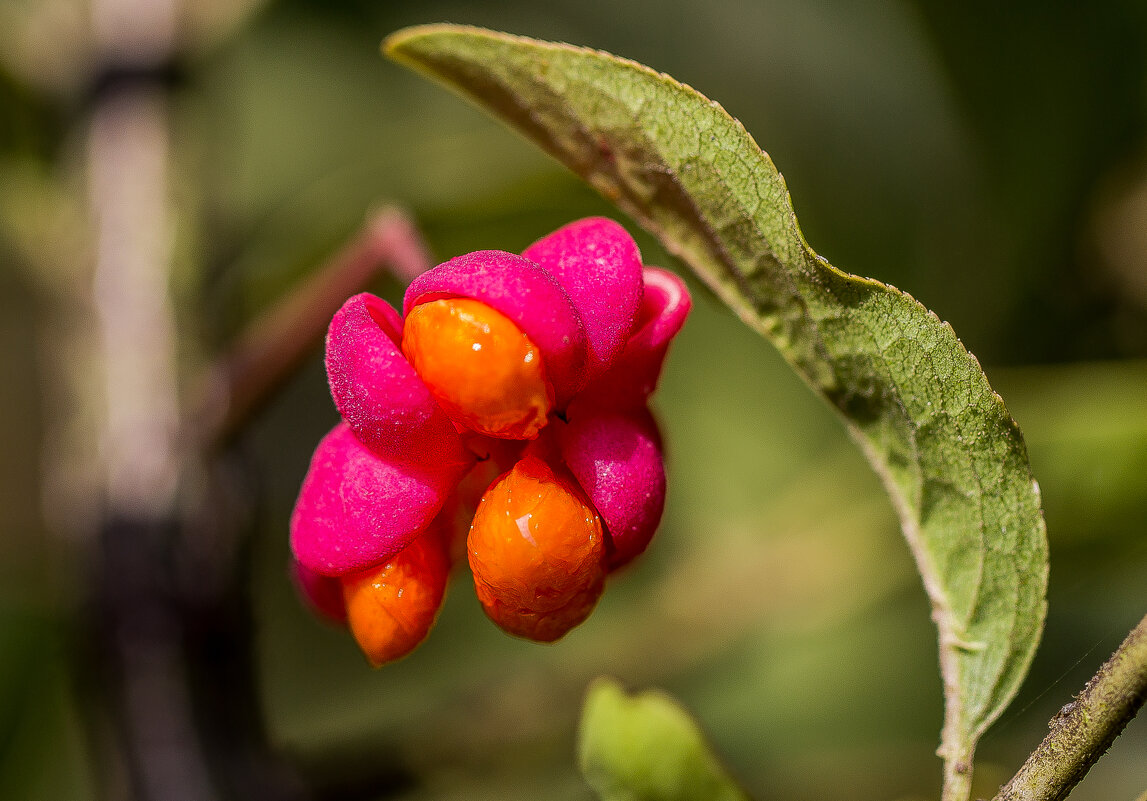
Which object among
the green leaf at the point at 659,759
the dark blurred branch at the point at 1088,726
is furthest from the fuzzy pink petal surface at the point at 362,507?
the dark blurred branch at the point at 1088,726

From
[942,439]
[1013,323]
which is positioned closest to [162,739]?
[942,439]

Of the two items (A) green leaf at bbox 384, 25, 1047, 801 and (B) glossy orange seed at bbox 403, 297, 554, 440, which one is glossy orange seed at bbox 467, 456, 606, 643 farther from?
(A) green leaf at bbox 384, 25, 1047, 801

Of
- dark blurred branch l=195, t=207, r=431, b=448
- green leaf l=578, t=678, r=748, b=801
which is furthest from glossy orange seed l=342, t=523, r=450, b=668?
dark blurred branch l=195, t=207, r=431, b=448

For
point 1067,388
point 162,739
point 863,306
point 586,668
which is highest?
point 863,306

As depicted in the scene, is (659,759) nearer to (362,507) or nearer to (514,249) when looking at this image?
(362,507)

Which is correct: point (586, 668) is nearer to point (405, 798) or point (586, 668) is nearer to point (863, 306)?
point (405, 798)

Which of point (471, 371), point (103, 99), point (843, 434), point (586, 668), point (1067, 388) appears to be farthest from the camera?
point (843, 434)
